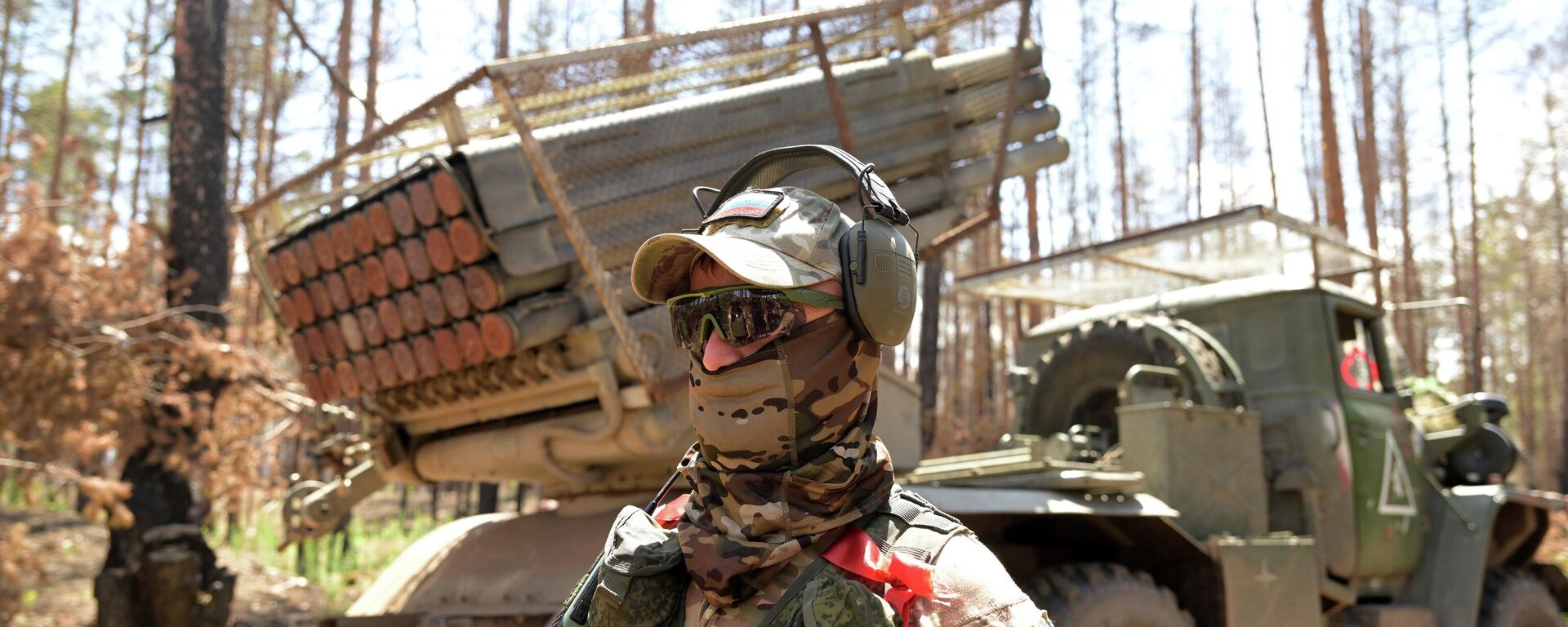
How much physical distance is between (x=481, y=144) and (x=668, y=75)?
925 mm

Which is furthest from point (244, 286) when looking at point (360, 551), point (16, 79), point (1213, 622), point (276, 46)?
point (1213, 622)

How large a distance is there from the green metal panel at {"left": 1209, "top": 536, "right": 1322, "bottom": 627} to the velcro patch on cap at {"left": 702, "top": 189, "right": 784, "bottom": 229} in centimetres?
387

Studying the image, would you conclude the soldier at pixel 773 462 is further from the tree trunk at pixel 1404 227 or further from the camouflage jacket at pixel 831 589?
the tree trunk at pixel 1404 227

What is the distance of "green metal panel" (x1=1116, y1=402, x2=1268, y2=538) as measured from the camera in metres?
5.54

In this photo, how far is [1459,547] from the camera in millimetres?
6801

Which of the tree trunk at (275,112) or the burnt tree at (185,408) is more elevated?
the tree trunk at (275,112)

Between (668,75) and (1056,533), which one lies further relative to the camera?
(1056,533)

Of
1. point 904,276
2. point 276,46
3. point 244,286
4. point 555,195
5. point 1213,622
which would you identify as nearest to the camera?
point 904,276

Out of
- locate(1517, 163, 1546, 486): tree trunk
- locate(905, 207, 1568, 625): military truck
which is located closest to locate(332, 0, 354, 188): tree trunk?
locate(905, 207, 1568, 625): military truck

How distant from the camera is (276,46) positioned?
21453 mm

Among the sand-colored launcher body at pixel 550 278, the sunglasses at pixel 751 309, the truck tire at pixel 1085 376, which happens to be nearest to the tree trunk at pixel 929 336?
the truck tire at pixel 1085 376

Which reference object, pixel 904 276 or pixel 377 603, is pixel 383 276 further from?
pixel 904 276

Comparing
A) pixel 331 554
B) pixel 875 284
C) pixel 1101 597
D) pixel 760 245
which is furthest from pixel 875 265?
pixel 331 554

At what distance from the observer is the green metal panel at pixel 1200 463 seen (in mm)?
5543
